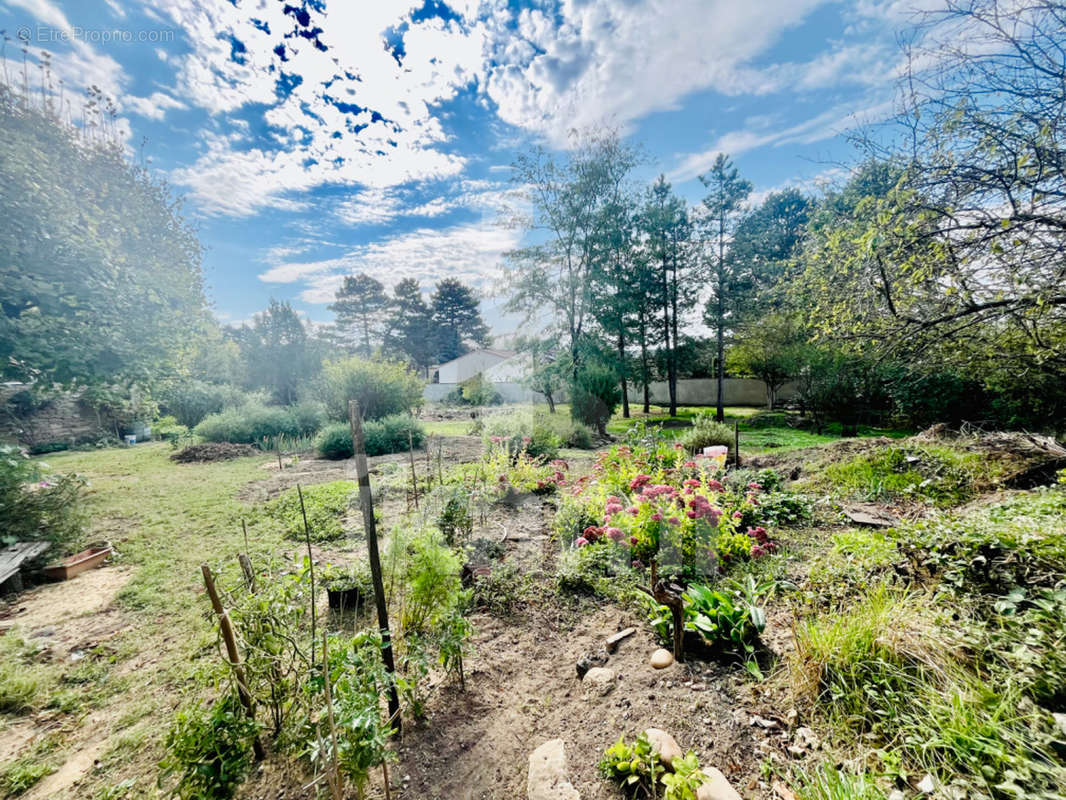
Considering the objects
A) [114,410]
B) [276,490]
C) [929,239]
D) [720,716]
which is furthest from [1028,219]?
[114,410]

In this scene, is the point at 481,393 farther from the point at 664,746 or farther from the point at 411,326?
the point at 664,746

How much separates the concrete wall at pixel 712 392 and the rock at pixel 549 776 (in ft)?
55.9

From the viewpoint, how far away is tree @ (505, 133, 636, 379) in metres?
12.4

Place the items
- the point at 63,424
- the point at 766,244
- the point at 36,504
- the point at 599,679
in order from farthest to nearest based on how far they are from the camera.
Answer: the point at 766,244
the point at 63,424
the point at 36,504
the point at 599,679

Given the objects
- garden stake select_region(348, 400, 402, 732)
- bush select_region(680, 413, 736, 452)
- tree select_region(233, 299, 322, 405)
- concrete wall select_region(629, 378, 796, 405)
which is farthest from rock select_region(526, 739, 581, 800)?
tree select_region(233, 299, 322, 405)

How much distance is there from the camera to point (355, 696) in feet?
4.52

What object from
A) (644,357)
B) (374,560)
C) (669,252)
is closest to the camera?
(374,560)

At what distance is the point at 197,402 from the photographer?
13508 mm

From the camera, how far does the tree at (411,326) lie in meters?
30.3

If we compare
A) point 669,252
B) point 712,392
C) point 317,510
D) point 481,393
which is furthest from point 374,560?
point 712,392

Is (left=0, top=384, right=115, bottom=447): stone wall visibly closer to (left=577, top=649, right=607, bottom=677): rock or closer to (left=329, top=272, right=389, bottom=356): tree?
(left=577, top=649, right=607, bottom=677): rock

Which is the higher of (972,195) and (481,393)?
(972,195)

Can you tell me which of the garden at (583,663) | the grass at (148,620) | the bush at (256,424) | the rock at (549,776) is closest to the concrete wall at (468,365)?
the bush at (256,424)

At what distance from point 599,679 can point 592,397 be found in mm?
9685
